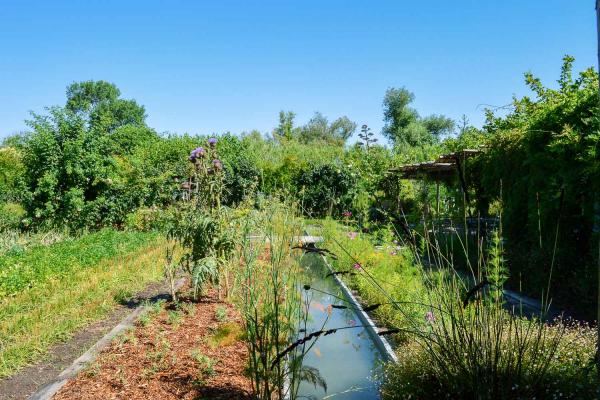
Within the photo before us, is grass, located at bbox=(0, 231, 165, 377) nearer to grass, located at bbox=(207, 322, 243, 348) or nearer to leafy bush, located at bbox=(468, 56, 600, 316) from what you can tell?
grass, located at bbox=(207, 322, 243, 348)

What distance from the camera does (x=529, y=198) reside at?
241 inches

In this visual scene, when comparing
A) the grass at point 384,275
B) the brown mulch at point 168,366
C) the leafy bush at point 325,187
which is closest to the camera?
the brown mulch at point 168,366

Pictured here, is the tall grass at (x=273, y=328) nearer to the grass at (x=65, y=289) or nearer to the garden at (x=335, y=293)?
the garden at (x=335, y=293)

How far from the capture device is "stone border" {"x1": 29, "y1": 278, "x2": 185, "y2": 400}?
3018 mm

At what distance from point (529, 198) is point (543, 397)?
4378 millimetres

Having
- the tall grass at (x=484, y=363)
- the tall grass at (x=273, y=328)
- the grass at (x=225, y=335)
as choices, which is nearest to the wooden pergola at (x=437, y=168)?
the grass at (x=225, y=335)

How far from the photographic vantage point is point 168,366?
341 centimetres

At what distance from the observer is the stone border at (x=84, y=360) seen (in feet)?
9.90

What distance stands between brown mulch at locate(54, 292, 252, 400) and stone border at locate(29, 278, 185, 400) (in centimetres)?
5

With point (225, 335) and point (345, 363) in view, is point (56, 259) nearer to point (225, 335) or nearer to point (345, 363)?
point (225, 335)

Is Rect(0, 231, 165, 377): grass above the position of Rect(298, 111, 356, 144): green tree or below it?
below

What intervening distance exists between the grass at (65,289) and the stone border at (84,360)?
1.43 feet

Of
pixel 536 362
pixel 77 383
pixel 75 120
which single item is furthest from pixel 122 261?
pixel 536 362

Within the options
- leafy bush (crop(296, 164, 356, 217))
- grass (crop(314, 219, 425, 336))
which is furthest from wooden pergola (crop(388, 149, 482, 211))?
leafy bush (crop(296, 164, 356, 217))
